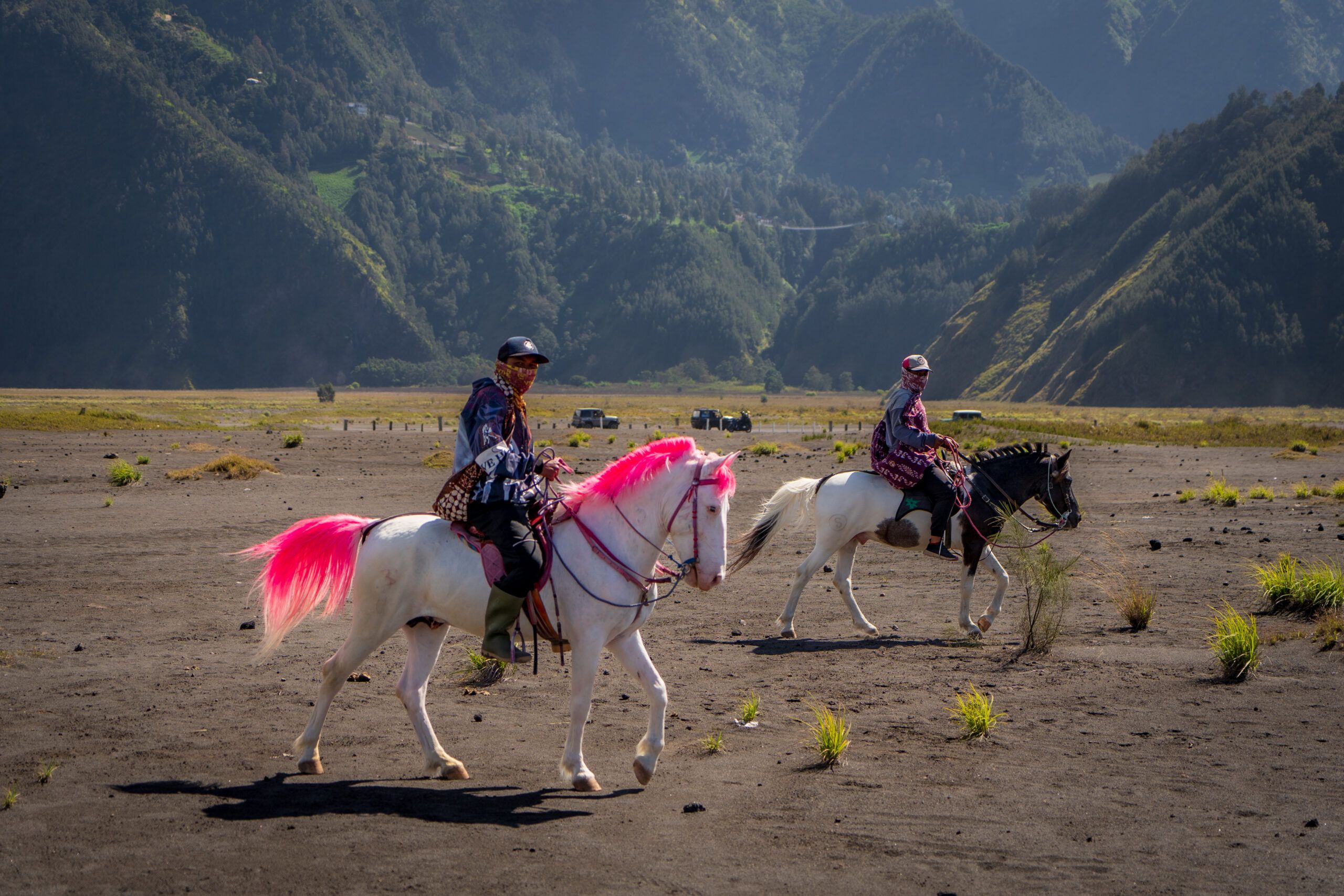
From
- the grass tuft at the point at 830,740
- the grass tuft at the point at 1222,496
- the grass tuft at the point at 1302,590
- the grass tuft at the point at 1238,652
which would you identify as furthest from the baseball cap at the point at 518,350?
the grass tuft at the point at 1222,496

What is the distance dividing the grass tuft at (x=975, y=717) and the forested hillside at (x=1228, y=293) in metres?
116

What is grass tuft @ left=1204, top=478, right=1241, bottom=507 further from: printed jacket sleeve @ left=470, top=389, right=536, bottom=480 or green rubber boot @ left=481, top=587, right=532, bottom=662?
green rubber boot @ left=481, top=587, right=532, bottom=662

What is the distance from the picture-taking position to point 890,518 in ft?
45.1

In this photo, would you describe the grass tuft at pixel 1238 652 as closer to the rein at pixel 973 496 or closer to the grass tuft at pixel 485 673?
the rein at pixel 973 496

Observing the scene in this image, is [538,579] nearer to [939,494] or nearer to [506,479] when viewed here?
[506,479]

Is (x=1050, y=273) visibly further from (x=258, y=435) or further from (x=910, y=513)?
(x=910, y=513)

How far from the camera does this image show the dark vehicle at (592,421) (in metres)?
71.6

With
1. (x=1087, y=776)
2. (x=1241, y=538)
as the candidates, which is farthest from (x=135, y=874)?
(x=1241, y=538)

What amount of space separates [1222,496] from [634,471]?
21054 millimetres

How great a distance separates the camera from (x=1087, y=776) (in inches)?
329

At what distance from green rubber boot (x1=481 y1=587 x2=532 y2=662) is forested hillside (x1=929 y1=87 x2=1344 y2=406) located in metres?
118

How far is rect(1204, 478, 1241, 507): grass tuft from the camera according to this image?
A: 24969 mm

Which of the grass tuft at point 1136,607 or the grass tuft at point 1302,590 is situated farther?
the grass tuft at point 1136,607

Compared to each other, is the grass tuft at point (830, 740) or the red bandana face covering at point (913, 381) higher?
the red bandana face covering at point (913, 381)
